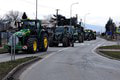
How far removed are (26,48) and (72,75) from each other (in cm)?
1215

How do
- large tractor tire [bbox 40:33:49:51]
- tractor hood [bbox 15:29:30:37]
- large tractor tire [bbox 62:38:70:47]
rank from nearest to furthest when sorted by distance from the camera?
tractor hood [bbox 15:29:30:37]
large tractor tire [bbox 40:33:49:51]
large tractor tire [bbox 62:38:70:47]

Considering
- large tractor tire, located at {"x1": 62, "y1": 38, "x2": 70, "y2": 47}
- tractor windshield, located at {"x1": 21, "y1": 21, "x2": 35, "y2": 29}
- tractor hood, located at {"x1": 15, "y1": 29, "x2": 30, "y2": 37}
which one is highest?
tractor windshield, located at {"x1": 21, "y1": 21, "x2": 35, "y2": 29}

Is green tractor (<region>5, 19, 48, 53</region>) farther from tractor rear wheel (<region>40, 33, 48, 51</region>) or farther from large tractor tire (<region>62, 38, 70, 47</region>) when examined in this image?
large tractor tire (<region>62, 38, 70, 47</region>)

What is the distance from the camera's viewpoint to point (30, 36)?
2448 cm

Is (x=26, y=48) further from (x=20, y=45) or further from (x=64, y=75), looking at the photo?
Result: (x=64, y=75)

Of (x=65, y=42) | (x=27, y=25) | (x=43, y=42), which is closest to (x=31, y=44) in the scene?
(x=27, y=25)

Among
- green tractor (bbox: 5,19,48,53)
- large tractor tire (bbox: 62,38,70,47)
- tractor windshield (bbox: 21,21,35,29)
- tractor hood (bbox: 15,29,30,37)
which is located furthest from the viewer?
large tractor tire (bbox: 62,38,70,47)

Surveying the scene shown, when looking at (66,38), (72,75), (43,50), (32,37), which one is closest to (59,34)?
(66,38)

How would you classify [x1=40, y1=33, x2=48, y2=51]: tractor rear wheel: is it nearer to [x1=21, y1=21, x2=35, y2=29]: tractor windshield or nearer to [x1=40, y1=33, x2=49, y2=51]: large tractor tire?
[x1=40, y1=33, x2=49, y2=51]: large tractor tire

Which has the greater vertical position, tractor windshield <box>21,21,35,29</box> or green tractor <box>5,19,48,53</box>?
tractor windshield <box>21,21,35,29</box>

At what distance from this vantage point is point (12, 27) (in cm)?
2633

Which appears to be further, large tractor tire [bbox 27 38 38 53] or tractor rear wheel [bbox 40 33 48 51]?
tractor rear wheel [bbox 40 33 48 51]

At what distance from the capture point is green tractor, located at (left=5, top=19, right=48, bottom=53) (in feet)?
76.4

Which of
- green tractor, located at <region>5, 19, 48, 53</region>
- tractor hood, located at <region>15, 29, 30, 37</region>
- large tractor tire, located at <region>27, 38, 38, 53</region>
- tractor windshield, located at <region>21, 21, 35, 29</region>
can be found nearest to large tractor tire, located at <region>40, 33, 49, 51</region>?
green tractor, located at <region>5, 19, 48, 53</region>
